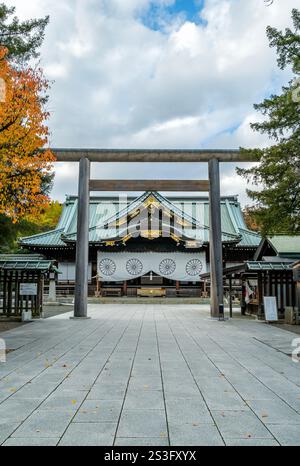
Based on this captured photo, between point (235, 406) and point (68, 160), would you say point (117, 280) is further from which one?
point (235, 406)

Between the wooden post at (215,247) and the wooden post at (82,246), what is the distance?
15.0 feet

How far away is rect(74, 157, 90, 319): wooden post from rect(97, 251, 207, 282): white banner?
11705 mm

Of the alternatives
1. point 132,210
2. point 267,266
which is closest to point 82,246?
point 267,266

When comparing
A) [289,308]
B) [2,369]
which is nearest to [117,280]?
[289,308]

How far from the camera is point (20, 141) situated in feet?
30.2

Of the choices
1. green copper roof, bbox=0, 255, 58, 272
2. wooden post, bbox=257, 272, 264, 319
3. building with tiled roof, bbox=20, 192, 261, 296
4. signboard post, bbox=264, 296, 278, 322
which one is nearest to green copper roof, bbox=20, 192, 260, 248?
building with tiled roof, bbox=20, 192, 261, 296

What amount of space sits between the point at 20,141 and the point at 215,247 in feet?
25.1

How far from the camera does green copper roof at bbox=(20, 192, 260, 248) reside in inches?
1048

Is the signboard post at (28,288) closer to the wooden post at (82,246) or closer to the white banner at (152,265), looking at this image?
the wooden post at (82,246)

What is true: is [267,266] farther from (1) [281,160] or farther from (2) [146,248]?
(2) [146,248]

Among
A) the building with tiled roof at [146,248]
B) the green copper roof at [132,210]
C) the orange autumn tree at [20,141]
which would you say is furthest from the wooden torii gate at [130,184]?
the green copper roof at [132,210]

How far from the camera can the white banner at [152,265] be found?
26125 mm

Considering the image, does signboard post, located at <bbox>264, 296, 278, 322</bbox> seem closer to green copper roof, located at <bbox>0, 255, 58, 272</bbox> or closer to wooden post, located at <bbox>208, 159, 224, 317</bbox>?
wooden post, located at <bbox>208, 159, 224, 317</bbox>

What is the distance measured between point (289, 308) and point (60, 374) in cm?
969
